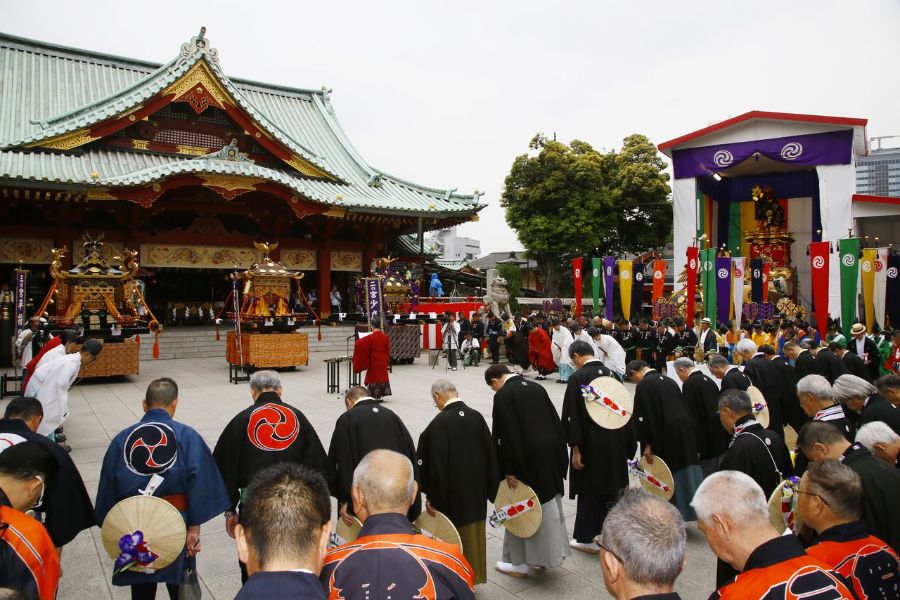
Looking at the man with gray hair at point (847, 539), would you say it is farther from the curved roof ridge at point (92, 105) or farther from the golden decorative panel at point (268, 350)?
the curved roof ridge at point (92, 105)

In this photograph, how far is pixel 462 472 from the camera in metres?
3.82

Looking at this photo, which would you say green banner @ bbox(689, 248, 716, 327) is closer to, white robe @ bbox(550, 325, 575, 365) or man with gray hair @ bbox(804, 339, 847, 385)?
white robe @ bbox(550, 325, 575, 365)

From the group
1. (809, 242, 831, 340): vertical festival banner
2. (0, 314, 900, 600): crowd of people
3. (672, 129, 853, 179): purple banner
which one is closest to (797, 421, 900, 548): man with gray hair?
(0, 314, 900, 600): crowd of people

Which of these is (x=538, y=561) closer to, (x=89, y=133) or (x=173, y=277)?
(x=89, y=133)

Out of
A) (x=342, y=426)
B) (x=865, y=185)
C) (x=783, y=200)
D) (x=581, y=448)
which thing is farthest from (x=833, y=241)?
(x=865, y=185)

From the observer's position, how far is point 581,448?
15.5ft

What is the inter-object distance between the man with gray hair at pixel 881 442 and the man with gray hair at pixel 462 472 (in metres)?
2.17

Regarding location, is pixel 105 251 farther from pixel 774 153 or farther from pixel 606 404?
pixel 774 153

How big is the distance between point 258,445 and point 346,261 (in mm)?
19561

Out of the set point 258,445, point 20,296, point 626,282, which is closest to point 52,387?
point 258,445

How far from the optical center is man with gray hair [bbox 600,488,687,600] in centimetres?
176

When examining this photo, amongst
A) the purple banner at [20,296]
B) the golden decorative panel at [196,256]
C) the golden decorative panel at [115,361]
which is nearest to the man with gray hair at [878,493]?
the golden decorative panel at [115,361]

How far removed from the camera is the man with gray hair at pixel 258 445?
3.63 m

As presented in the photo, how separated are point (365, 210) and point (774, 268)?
699 inches
